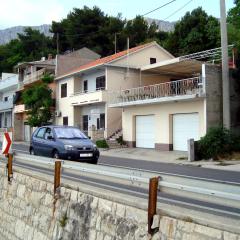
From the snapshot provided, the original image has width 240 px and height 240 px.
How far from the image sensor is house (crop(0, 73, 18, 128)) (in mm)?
63281

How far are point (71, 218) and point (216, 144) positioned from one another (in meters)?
17.2

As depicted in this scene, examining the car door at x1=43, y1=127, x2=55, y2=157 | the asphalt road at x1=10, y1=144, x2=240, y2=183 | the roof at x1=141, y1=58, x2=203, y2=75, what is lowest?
the asphalt road at x1=10, y1=144, x2=240, y2=183

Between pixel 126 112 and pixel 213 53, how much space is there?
9.06m

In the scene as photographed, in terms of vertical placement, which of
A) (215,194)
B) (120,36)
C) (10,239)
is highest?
(120,36)

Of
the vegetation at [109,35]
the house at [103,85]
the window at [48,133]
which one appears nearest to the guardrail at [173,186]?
the window at [48,133]

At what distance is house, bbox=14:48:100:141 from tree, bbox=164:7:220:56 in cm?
1026

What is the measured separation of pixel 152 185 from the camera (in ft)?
19.2

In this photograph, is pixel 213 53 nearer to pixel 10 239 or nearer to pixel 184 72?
pixel 184 72

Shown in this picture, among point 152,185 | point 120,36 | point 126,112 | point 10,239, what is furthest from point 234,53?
point 120,36

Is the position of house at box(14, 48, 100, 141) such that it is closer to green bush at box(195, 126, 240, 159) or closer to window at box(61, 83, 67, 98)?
window at box(61, 83, 67, 98)

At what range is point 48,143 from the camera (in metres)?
18.6

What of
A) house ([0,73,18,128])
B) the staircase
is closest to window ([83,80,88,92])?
the staircase

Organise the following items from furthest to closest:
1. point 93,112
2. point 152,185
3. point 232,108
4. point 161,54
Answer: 1. point 161,54
2. point 93,112
3. point 232,108
4. point 152,185

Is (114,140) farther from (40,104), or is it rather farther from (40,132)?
(40,132)
